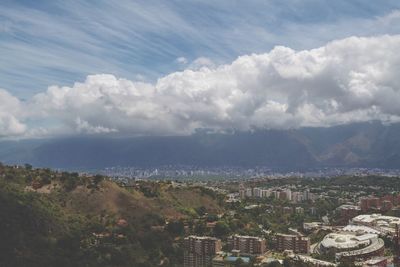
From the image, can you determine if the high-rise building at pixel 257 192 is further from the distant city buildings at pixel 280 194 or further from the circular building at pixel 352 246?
the circular building at pixel 352 246

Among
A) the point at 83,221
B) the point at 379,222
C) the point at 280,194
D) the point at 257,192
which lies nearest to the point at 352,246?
the point at 379,222

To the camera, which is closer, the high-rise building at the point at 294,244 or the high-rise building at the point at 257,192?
the high-rise building at the point at 294,244

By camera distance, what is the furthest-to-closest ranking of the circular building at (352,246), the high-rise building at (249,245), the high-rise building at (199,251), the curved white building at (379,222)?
1. the curved white building at (379,222)
2. the circular building at (352,246)
3. the high-rise building at (249,245)
4. the high-rise building at (199,251)

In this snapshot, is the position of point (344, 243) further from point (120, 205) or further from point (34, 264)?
point (34, 264)

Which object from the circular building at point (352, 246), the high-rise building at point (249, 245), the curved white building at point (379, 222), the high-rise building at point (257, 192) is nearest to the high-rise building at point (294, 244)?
the circular building at point (352, 246)

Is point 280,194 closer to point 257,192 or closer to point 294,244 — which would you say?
point 257,192

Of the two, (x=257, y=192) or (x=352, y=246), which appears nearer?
(x=352, y=246)

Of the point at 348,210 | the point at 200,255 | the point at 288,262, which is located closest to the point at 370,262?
the point at 288,262
